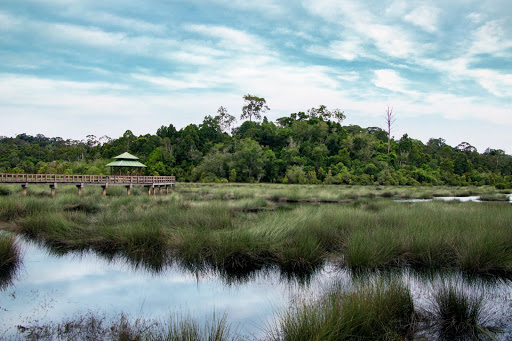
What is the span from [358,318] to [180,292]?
359 cm

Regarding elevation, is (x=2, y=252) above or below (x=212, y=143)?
below

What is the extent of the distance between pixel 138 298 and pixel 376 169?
160ft

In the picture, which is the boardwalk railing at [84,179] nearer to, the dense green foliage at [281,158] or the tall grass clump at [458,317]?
the dense green foliage at [281,158]

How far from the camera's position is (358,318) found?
3.98 metres

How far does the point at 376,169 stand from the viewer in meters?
50.4

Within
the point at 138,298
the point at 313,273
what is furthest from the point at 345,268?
the point at 138,298

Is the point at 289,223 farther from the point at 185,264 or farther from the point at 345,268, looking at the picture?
the point at 185,264

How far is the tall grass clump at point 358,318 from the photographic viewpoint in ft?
12.1

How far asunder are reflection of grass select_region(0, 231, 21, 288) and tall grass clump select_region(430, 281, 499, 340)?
7816 millimetres

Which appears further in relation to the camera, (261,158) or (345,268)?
(261,158)

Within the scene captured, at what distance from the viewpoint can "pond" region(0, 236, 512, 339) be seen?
5.30 metres

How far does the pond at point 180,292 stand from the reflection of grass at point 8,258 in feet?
0.56

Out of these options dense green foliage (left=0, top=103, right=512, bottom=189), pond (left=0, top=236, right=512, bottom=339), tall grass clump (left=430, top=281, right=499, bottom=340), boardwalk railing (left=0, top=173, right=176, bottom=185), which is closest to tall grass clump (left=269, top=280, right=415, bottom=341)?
tall grass clump (left=430, top=281, right=499, bottom=340)

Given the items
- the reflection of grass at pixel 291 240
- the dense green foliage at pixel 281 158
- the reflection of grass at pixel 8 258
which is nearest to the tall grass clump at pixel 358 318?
the reflection of grass at pixel 291 240
